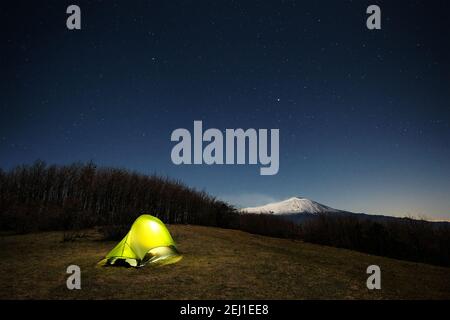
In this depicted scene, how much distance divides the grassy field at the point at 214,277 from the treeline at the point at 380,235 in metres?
2.28

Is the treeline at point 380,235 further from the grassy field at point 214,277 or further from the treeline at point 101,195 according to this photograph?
the treeline at point 101,195

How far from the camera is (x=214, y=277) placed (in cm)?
577

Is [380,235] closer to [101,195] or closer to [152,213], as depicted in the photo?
[152,213]

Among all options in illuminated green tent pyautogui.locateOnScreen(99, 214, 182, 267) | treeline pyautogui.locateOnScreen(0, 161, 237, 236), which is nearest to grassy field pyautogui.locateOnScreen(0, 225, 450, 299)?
illuminated green tent pyautogui.locateOnScreen(99, 214, 182, 267)

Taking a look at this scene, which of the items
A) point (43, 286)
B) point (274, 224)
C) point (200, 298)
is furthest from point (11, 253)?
point (274, 224)

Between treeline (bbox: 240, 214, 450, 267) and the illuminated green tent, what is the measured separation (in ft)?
24.1

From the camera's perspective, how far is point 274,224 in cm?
1476

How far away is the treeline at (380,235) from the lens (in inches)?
381

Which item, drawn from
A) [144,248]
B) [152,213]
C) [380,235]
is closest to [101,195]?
[152,213]

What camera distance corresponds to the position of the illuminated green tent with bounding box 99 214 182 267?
657 centimetres

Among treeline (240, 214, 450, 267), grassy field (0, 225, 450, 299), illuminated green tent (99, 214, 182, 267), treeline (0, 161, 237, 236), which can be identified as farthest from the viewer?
treeline (0, 161, 237, 236)

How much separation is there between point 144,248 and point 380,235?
876 cm

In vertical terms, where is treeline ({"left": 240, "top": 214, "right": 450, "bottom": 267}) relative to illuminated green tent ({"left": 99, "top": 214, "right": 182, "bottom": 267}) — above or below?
below

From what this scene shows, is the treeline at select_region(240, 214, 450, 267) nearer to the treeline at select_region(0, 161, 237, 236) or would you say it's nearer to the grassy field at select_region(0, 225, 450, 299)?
the grassy field at select_region(0, 225, 450, 299)
